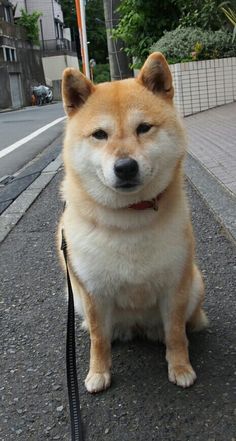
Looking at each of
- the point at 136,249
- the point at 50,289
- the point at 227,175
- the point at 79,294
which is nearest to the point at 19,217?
the point at 50,289

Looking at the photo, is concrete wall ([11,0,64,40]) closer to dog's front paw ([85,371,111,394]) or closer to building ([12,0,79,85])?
building ([12,0,79,85])

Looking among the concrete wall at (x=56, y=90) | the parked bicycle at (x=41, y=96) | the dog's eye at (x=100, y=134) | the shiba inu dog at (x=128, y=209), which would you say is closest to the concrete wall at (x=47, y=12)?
the concrete wall at (x=56, y=90)

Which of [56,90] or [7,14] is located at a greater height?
[7,14]

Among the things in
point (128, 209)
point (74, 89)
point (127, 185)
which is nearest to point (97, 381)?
point (128, 209)

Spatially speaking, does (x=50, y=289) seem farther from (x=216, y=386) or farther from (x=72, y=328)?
(x=216, y=386)

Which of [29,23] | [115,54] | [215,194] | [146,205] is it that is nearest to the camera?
[146,205]

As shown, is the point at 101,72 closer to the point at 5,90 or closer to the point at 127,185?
the point at 5,90

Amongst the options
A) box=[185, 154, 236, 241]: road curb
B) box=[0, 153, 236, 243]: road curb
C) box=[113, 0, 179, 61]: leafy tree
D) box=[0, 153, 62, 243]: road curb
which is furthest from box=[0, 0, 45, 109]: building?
box=[185, 154, 236, 241]: road curb

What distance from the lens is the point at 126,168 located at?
1920mm

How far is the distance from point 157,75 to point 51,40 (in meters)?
58.7

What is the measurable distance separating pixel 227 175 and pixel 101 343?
3.17 meters

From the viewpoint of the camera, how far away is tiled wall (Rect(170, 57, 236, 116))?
9.77 metres

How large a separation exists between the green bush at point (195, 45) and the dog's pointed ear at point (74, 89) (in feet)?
27.7

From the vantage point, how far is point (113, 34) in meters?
12.5
